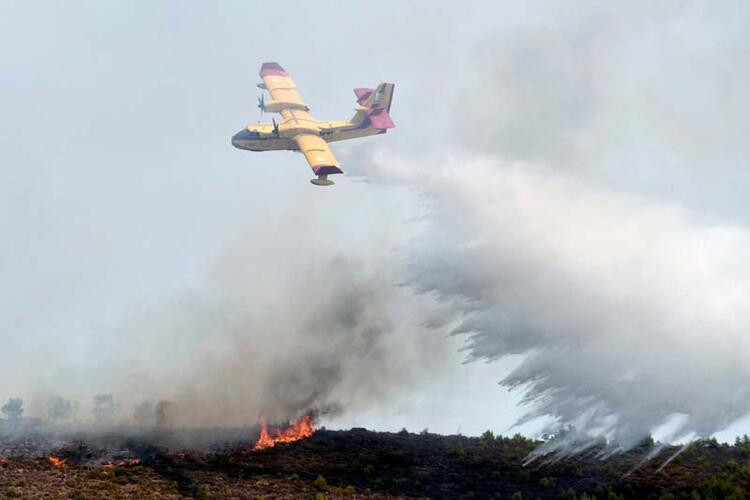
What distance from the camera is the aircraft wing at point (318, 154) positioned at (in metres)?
76.0

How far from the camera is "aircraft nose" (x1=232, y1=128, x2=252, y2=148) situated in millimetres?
86562

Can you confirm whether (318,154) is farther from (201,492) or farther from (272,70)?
(201,492)

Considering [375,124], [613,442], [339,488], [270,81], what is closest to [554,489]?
[613,442]

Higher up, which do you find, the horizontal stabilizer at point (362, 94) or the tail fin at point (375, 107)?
the horizontal stabilizer at point (362, 94)

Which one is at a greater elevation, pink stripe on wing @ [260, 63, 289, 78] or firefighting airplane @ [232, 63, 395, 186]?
pink stripe on wing @ [260, 63, 289, 78]

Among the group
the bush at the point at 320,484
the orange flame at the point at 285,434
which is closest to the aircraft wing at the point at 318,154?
the orange flame at the point at 285,434

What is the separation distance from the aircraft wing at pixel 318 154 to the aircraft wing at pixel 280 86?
385 inches

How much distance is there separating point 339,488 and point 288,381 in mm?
16407

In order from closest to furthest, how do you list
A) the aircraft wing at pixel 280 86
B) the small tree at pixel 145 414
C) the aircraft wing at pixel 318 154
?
the small tree at pixel 145 414, the aircraft wing at pixel 318 154, the aircraft wing at pixel 280 86

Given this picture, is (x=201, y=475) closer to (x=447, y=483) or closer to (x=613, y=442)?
(x=447, y=483)

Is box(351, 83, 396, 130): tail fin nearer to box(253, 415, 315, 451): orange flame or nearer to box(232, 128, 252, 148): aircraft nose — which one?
box(232, 128, 252, 148): aircraft nose

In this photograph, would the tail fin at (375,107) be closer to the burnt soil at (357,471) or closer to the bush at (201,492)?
the burnt soil at (357,471)

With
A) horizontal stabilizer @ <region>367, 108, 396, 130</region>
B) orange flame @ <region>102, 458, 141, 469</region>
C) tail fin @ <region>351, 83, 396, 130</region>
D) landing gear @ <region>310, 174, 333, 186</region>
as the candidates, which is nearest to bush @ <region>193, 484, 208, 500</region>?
orange flame @ <region>102, 458, 141, 469</region>

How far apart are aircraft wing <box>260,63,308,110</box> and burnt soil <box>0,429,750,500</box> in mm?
44180
